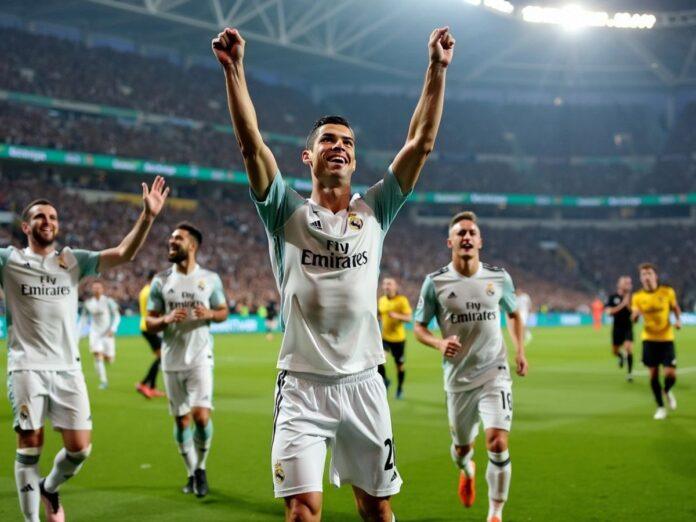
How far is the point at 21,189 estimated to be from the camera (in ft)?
131

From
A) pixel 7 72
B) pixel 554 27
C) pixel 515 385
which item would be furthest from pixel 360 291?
pixel 554 27

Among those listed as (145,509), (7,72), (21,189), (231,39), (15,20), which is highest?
(15,20)

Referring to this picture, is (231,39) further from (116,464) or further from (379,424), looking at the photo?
(116,464)

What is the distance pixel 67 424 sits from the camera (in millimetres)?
6348

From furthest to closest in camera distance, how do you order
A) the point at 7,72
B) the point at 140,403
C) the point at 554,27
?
the point at 554,27
the point at 7,72
the point at 140,403

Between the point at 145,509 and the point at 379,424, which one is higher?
the point at 379,424

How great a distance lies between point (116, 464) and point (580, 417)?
705 cm

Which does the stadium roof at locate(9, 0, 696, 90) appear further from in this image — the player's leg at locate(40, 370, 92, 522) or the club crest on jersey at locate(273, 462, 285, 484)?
the club crest on jersey at locate(273, 462, 285, 484)

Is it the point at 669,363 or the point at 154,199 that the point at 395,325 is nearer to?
the point at 669,363

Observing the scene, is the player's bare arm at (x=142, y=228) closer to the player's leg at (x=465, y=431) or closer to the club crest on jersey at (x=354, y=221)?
the club crest on jersey at (x=354, y=221)

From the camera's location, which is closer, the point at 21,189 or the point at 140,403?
the point at 140,403

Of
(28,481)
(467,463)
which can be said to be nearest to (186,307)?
(28,481)

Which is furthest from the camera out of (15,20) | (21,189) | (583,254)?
(583,254)

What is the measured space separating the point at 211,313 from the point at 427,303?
224cm
